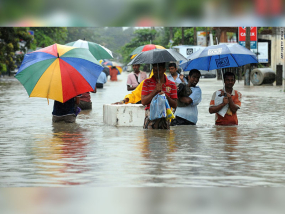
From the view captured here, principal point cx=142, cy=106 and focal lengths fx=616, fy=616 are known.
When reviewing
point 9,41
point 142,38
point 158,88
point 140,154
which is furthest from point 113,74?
point 142,38

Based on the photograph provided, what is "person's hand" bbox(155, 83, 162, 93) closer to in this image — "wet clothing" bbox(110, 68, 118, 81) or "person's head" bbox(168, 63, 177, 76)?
"person's head" bbox(168, 63, 177, 76)

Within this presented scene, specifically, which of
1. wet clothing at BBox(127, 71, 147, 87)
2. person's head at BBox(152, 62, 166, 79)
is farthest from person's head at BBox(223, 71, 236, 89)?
wet clothing at BBox(127, 71, 147, 87)

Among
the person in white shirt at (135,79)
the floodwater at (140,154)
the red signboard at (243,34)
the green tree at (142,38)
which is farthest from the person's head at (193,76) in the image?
the green tree at (142,38)

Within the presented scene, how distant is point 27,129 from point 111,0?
8.99 meters

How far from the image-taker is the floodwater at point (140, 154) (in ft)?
22.4

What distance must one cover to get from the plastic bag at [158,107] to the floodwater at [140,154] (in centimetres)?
45

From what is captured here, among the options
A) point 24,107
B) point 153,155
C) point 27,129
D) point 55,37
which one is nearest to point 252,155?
point 153,155

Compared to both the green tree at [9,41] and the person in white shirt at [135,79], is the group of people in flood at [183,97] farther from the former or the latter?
the green tree at [9,41]

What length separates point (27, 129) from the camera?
1273cm

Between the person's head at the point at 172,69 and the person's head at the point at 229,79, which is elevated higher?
the person's head at the point at 172,69

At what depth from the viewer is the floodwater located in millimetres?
6820

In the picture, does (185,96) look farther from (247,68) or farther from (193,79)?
(247,68)

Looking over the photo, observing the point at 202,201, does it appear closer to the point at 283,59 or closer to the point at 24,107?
the point at 24,107

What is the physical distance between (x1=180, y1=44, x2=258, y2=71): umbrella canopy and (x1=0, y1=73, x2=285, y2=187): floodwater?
126 centimetres
